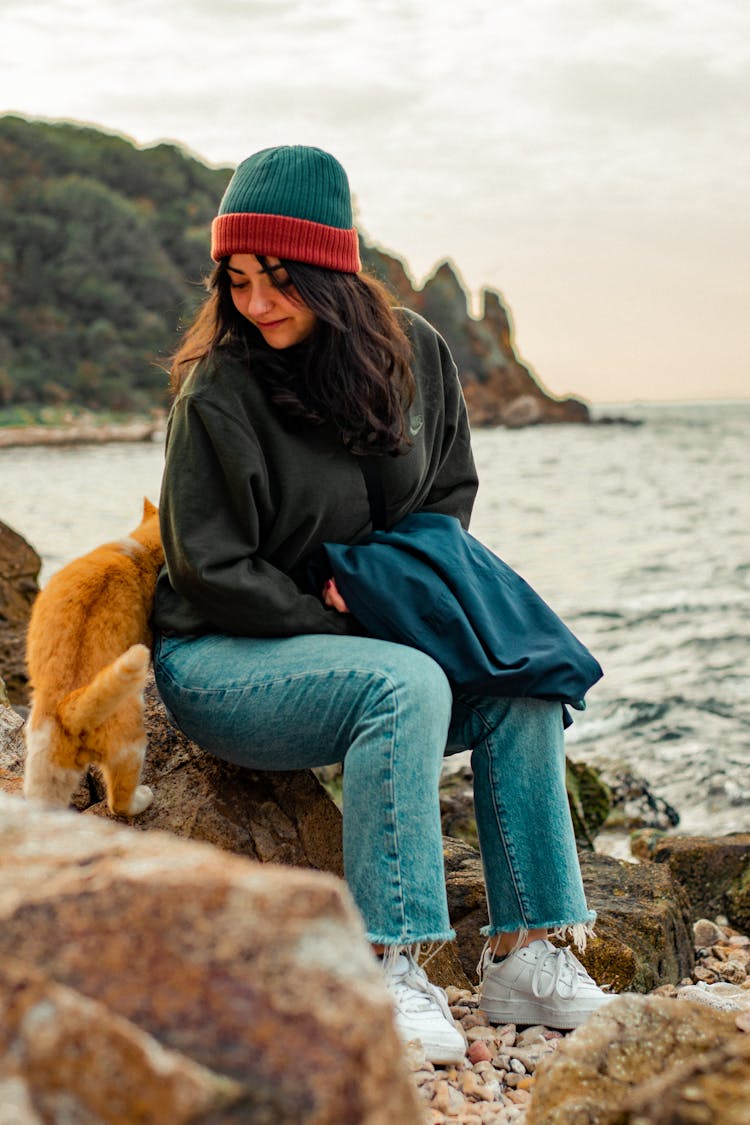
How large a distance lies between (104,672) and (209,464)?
0.60 meters

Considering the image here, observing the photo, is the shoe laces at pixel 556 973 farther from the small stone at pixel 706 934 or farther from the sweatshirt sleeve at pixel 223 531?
the small stone at pixel 706 934

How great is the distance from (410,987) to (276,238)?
1838 millimetres

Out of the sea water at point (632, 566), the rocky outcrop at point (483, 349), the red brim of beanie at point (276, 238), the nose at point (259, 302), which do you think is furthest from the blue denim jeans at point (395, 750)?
the rocky outcrop at point (483, 349)

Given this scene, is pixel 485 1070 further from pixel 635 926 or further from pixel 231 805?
pixel 635 926

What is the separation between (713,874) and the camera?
546 cm

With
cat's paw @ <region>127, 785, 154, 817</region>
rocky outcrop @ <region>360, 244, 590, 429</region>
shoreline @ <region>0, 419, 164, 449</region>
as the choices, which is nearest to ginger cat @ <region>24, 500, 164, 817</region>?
cat's paw @ <region>127, 785, 154, 817</region>

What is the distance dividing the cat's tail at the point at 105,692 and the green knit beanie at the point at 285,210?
3.55ft

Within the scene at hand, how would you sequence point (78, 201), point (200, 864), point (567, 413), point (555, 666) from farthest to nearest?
point (567, 413) < point (78, 201) < point (555, 666) < point (200, 864)

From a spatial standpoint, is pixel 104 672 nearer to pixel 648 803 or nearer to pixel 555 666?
pixel 555 666

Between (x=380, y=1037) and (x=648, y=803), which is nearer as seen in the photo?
(x=380, y=1037)

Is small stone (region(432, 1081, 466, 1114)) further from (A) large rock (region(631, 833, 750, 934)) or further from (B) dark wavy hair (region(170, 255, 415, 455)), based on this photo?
(A) large rock (region(631, 833, 750, 934))

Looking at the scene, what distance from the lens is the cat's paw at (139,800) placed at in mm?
3111

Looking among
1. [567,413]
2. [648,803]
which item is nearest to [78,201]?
[567,413]

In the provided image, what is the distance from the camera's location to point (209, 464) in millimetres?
2922
